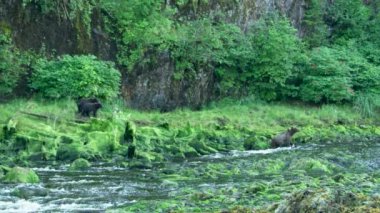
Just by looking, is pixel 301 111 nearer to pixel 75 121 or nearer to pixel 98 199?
pixel 75 121

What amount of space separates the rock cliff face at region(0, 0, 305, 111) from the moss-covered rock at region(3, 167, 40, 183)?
13485 millimetres

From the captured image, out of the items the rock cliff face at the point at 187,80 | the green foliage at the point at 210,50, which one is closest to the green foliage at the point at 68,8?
the rock cliff face at the point at 187,80

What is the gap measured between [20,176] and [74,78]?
39.2ft

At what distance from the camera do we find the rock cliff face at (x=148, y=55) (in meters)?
28.7

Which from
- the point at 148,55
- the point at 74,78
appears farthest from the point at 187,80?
the point at 74,78

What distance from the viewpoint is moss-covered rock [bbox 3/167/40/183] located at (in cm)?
1548

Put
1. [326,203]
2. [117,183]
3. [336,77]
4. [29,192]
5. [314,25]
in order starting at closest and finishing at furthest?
1. [326,203]
2. [29,192]
3. [117,183]
4. [336,77]
5. [314,25]

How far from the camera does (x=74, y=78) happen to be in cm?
2722

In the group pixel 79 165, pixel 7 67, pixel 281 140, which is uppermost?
pixel 7 67

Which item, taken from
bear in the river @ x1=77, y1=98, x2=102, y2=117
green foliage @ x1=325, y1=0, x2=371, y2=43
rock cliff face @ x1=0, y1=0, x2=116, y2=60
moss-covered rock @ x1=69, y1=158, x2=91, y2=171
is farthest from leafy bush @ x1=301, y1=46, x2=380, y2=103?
moss-covered rock @ x1=69, y1=158, x2=91, y2=171

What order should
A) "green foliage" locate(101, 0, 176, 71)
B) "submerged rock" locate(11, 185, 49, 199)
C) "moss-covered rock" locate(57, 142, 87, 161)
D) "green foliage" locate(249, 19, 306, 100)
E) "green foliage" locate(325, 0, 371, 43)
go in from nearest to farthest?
"submerged rock" locate(11, 185, 49, 199), "moss-covered rock" locate(57, 142, 87, 161), "green foliage" locate(101, 0, 176, 71), "green foliage" locate(249, 19, 306, 100), "green foliage" locate(325, 0, 371, 43)

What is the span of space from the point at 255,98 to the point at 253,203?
22.1m

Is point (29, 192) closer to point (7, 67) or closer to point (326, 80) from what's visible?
point (7, 67)

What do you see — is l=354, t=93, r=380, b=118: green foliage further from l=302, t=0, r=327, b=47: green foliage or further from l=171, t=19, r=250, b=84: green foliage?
l=171, t=19, r=250, b=84: green foliage
